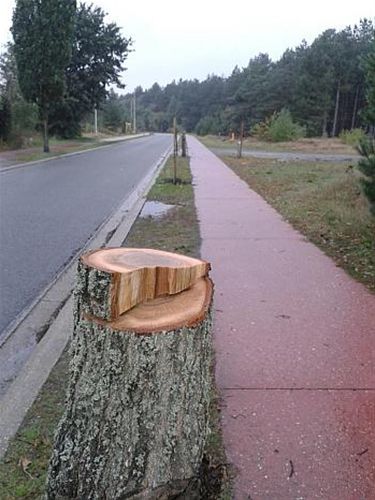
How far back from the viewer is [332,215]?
28.8 feet

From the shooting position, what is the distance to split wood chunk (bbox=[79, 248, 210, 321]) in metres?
1.93

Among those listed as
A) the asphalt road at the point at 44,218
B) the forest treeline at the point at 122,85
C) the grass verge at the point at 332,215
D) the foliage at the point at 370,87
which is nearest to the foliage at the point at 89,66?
the forest treeline at the point at 122,85

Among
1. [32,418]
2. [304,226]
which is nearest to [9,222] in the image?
[304,226]

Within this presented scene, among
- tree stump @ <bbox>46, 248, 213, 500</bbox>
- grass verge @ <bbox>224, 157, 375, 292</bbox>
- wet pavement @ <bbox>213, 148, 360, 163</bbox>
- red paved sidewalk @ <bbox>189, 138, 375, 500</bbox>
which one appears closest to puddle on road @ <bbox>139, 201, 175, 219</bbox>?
grass verge @ <bbox>224, 157, 375, 292</bbox>

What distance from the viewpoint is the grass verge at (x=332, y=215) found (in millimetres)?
6230

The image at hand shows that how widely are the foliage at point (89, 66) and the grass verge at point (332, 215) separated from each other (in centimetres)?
2861

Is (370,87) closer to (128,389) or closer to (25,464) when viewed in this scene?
(128,389)

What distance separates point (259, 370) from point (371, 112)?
3.84m

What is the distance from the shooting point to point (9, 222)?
864cm

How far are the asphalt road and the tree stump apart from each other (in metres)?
2.60

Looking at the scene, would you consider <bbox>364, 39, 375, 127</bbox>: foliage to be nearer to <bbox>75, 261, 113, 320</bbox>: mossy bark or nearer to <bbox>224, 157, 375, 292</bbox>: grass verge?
<bbox>224, 157, 375, 292</bbox>: grass verge

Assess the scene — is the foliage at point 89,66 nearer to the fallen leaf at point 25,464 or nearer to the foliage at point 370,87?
the foliage at point 370,87

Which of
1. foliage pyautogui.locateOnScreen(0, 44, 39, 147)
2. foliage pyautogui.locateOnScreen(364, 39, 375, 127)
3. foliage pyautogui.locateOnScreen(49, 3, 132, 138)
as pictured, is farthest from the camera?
foliage pyautogui.locateOnScreen(49, 3, 132, 138)

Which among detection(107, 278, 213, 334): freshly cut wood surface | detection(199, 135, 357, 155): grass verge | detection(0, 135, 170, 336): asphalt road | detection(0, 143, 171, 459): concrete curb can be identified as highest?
detection(107, 278, 213, 334): freshly cut wood surface
